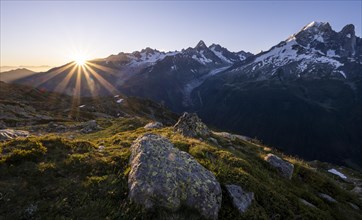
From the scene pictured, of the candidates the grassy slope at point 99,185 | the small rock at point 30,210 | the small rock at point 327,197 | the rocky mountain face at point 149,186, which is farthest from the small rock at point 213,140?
the small rock at point 30,210

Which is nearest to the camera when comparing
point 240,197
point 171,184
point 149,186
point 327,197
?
point 149,186

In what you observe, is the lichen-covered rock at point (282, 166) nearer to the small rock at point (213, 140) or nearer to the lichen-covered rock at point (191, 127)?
the small rock at point (213, 140)

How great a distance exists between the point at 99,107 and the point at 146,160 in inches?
4937

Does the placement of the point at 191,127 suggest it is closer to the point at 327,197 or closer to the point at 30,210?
the point at 327,197

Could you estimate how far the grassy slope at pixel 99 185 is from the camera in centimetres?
1192

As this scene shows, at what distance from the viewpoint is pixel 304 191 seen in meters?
18.3

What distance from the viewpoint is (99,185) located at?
13617 mm

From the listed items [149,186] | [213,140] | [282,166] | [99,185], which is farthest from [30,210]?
[213,140]

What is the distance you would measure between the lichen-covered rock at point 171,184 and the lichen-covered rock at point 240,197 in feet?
2.86

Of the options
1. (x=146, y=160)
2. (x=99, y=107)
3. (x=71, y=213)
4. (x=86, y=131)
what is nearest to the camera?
(x=71, y=213)

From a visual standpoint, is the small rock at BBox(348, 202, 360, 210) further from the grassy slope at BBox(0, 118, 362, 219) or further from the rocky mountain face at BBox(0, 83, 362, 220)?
the grassy slope at BBox(0, 118, 362, 219)

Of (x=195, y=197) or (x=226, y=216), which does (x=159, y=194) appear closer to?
(x=195, y=197)

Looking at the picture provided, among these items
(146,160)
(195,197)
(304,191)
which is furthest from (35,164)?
(304,191)

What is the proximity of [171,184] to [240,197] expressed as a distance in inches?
152
